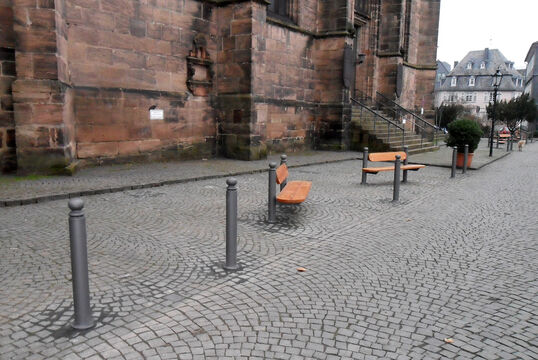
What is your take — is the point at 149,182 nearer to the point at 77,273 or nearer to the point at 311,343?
the point at 77,273

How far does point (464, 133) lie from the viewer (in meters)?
13.2

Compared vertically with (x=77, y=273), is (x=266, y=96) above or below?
above

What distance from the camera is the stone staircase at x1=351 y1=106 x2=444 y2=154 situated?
17.9 metres

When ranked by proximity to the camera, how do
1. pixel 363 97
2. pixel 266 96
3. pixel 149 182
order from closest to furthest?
pixel 149 182 < pixel 266 96 < pixel 363 97

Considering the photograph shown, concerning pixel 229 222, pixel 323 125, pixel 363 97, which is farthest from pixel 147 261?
pixel 363 97

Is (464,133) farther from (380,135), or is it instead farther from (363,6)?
(363,6)

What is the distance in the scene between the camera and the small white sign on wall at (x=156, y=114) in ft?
40.4

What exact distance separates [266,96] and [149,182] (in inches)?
301

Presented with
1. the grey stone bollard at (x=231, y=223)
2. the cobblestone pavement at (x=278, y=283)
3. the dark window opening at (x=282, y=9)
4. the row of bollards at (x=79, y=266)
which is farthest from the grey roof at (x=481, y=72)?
the row of bollards at (x=79, y=266)

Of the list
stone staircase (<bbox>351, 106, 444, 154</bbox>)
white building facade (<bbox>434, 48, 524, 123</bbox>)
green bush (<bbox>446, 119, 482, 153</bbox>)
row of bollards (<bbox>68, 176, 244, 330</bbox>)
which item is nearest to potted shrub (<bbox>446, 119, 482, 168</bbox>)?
green bush (<bbox>446, 119, 482, 153</bbox>)

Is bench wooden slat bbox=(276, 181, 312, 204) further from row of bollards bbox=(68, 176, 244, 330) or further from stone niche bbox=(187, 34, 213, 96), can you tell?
stone niche bbox=(187, 34, 213, 96)

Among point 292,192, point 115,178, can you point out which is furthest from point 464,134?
point 115,178

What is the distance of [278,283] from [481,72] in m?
92.2

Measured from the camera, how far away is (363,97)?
2342 centimetres
